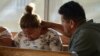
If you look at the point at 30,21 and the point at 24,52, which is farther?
the point at 30,21

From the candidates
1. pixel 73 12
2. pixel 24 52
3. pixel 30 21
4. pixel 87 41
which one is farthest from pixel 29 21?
pixel 24 52

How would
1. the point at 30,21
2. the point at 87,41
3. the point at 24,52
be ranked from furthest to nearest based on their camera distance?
the point at 30,21 → the point at 87,41 → the point at 24,52

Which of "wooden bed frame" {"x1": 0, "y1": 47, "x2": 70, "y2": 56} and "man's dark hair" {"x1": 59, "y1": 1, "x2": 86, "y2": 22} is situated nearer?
"wooden bed frame" {"x1": 0, "y1": 47, "x2": 70, "y2": 56}

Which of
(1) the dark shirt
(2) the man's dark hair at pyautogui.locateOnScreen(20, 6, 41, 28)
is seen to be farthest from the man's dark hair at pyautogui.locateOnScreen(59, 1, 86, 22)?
(2) the man's dark hair at pyautogui.locateOnScreen(20, 6, 41, 28)

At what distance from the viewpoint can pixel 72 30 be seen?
1.85 meters

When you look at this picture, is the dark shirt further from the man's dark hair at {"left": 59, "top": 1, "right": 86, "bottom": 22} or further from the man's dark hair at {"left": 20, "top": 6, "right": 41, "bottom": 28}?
the man's dark hair at {"left": 20, "top": 6, "right": 41, "bottom": 28}

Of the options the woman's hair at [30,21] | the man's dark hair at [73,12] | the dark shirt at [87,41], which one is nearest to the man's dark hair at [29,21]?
the woman's hair at [30,21]

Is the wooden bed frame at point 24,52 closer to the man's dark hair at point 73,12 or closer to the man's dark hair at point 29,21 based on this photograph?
the man's dark hair at point 73,12

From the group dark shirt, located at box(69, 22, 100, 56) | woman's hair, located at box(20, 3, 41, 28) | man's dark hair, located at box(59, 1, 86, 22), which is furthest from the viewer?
woman's hair, located at box(20, 3, 41, 28)

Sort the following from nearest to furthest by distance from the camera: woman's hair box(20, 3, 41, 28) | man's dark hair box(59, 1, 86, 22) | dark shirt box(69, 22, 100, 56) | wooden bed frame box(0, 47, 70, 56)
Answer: wooden bed frame box(0, 47, 70, 56)
dark shirt box(69, 22, 100, 56)
man's dark hair box(59, 1, 86, 22)
woman's hair box(20, 3, 41, 28)

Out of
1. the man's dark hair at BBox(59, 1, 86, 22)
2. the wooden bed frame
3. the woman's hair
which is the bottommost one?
the wooden bed frame

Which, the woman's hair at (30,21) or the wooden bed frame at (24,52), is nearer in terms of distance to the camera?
the wooden bed frame at (24,52)

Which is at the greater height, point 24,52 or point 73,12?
point 73,12

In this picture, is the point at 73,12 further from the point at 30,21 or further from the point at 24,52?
the point at 24,52
